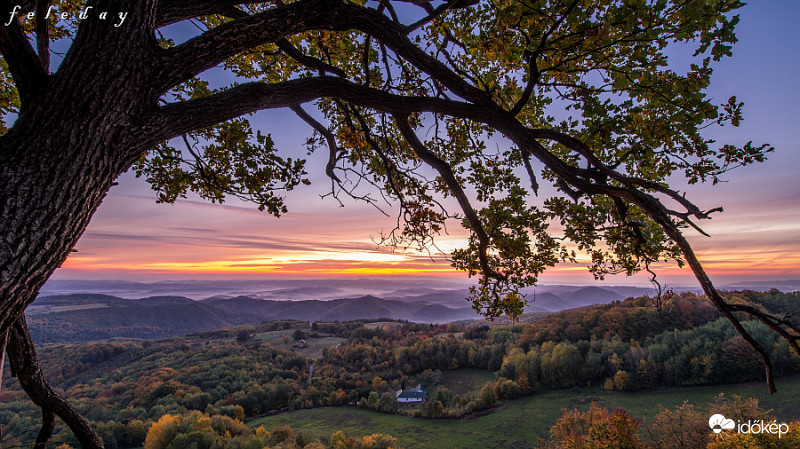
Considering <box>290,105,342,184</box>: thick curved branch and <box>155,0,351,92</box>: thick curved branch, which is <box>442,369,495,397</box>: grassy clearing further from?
<box>155,0,351,92</box>: thick curved branch

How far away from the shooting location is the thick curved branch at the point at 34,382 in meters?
2.95

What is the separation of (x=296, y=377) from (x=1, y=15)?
74448 millimetres

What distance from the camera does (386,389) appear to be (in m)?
63.7

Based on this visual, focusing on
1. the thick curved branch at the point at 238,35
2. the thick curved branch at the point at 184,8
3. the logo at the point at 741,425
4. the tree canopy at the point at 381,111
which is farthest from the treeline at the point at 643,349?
the thick curved branch at the point at 184,8

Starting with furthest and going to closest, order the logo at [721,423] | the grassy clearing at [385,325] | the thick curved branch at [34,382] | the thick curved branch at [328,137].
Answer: the grassy clearing at [385,325] → the logo at [721,423] → the thick curved branch at [328,137] → the thick curved branch at [34,382]

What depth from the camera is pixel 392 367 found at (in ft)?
235

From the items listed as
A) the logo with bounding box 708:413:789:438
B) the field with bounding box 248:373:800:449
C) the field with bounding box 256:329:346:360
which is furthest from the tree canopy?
the field with bounding box 256:329:346:360

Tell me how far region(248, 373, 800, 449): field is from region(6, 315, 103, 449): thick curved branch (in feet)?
147

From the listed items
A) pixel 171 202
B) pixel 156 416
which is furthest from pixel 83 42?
pixel 156 416

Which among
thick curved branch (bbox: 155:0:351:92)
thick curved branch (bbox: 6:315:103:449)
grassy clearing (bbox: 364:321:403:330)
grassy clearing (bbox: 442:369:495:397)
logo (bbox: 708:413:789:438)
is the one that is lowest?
grassy clearing (bbox: 442:369:495:397)

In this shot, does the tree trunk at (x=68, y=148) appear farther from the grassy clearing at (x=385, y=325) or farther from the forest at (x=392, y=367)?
the grassy clearing at (x=385, y=325)

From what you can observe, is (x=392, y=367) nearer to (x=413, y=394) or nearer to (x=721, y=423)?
(x=413, y=394)

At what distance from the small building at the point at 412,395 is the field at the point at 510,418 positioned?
4.68 metres

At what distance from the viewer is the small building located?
5716 cm
